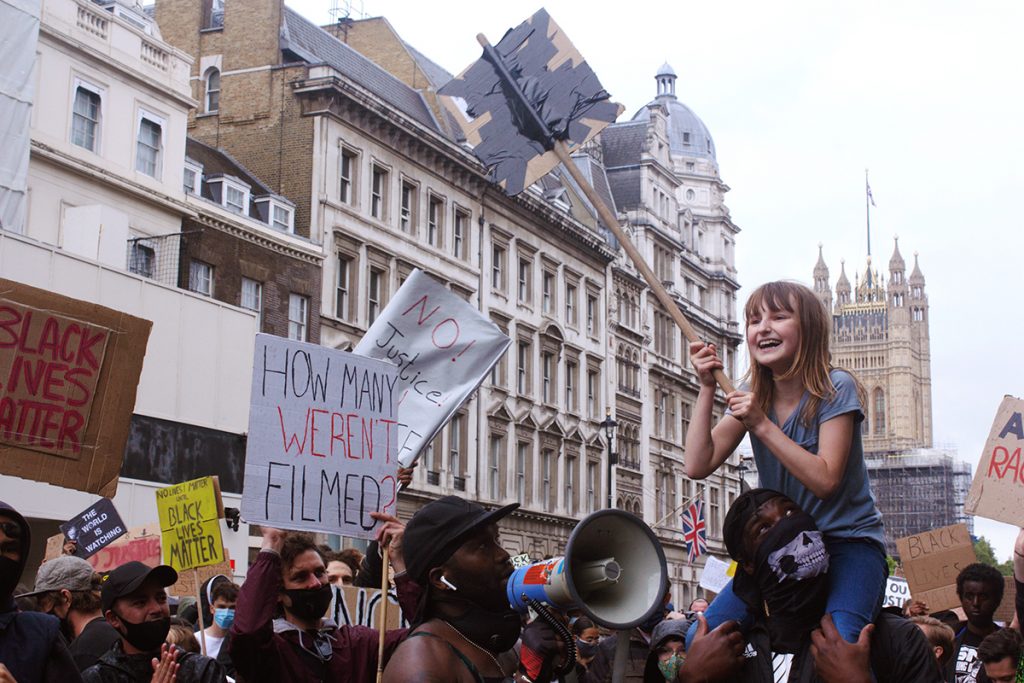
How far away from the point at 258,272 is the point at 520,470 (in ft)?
47.4

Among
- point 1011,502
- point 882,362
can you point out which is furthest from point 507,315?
point 882,362

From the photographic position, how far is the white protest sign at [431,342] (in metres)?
8.05

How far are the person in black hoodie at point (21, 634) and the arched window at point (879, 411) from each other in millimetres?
182816

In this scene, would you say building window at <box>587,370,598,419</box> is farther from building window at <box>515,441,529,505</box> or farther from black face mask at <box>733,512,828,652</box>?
black face mask at <box>733,512,828,652</box>

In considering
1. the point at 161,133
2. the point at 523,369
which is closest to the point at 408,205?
the point at 523,369

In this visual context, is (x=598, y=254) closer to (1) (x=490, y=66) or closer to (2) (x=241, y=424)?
(2) (x=241, y=424)

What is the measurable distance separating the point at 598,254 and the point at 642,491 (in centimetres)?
928

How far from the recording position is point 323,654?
19.0 feet

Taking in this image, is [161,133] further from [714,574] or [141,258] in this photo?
[714,574]

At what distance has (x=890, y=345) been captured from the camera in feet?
608

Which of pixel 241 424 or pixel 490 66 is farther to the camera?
pixel 241 424

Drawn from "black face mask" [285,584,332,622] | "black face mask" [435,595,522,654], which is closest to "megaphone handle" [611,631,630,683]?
"black face mask" [435,595,522,654]

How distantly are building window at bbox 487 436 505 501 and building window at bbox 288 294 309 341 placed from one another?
10029mm

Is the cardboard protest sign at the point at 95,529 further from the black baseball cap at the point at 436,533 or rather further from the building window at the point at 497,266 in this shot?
the building window at the point at 497,266
